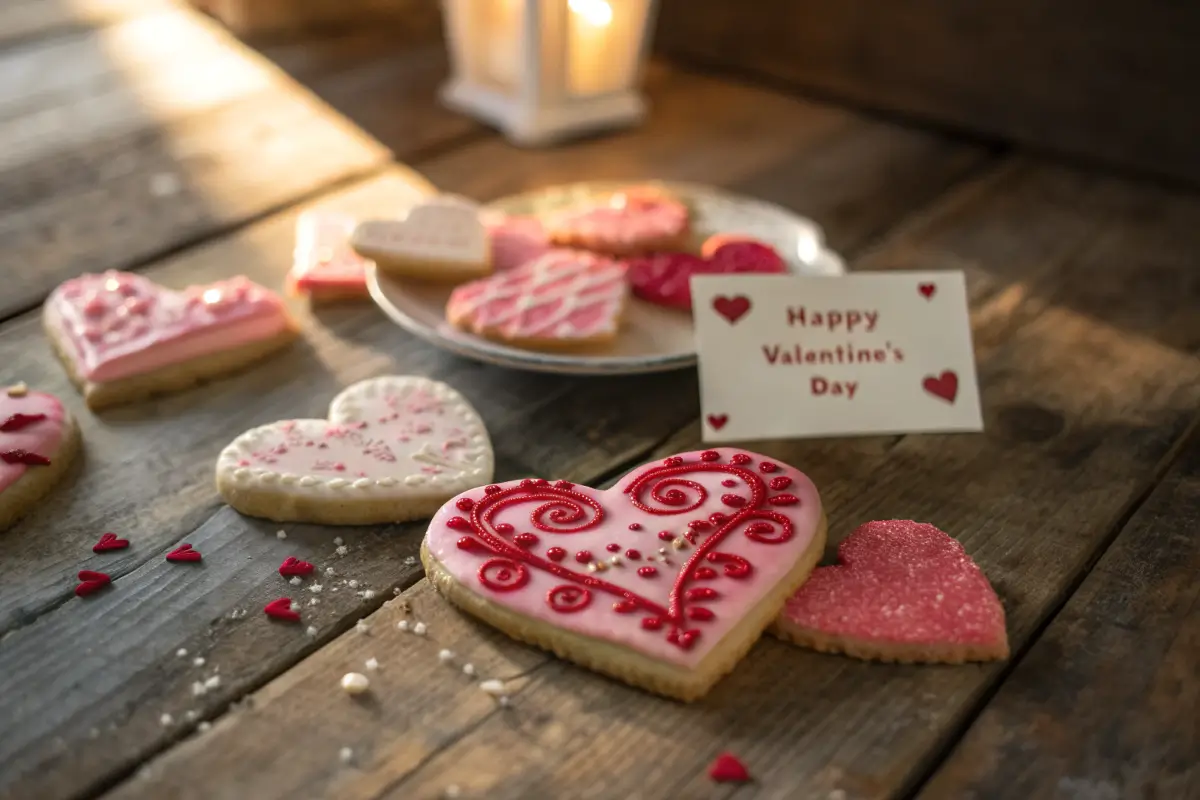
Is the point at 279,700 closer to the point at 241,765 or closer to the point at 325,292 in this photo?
the point at 241,765

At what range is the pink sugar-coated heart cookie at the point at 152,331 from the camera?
1.17 metres

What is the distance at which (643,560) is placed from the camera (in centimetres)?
91

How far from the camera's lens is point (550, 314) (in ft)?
3.93

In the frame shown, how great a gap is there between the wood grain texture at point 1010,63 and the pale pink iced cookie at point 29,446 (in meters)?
1.38

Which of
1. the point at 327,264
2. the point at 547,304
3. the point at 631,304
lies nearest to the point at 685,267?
the point at 631,304

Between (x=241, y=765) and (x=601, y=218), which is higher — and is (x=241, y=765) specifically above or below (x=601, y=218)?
below

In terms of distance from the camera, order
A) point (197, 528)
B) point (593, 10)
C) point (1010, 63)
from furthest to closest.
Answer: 1. point (1010, 63)
2. point (593, 10)
3. point (197, 528)

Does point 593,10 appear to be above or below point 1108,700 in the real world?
above

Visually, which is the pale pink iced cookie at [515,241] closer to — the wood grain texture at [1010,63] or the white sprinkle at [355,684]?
the white sprinkle at [355,684]

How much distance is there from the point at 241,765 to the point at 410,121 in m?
1.23

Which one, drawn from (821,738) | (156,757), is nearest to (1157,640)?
(821,738)

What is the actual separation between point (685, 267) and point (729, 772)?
0.64 metres

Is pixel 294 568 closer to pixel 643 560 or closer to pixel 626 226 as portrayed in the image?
pixel 643 560

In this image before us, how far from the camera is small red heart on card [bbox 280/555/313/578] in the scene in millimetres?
964
